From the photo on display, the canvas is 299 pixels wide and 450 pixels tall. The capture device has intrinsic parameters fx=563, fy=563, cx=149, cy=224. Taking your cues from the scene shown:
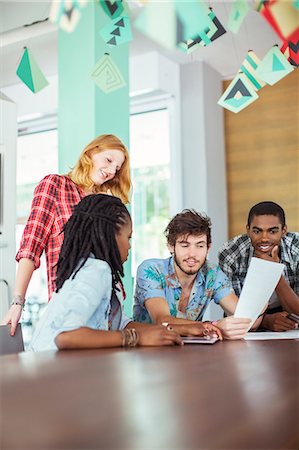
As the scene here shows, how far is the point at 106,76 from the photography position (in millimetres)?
2564

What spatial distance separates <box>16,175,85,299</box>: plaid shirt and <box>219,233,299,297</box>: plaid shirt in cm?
77

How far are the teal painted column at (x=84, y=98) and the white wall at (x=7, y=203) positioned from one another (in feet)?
1.02

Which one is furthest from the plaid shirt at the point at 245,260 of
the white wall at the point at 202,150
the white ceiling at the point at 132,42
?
the white wall at the point at 202,150

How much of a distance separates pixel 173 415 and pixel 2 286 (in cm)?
274

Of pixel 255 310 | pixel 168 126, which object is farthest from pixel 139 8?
pixel 255 310

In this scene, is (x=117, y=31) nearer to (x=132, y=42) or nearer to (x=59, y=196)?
(x=59, y=196)

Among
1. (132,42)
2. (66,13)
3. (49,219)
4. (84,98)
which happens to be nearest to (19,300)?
(49,219)

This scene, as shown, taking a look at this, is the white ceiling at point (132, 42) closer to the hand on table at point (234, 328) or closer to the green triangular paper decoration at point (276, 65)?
the green triangular paper decoration at point (276, 65)

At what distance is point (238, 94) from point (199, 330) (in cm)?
128

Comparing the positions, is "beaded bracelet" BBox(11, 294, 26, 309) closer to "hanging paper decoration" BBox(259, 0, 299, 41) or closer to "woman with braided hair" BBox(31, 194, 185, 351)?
"woman with braided hair" BBox(31, 194, 185, 351)

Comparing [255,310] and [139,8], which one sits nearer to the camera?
[255,310]

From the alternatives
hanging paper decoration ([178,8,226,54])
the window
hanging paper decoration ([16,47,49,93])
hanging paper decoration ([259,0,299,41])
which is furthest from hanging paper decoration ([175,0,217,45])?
the window

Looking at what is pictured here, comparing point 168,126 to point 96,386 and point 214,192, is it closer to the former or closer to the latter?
point 214,192

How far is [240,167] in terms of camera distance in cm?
471
